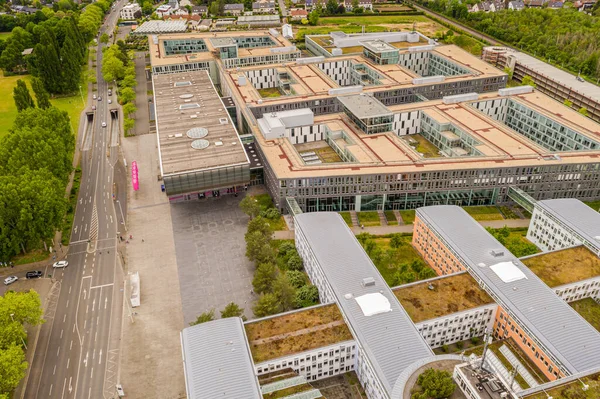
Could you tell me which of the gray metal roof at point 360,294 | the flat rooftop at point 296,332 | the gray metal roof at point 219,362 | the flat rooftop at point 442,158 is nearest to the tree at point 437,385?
the gray metal roof at point 360,294

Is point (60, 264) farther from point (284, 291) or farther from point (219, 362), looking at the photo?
point (219, 362)

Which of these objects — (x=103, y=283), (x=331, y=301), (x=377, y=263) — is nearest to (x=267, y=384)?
(x=331, y=301)

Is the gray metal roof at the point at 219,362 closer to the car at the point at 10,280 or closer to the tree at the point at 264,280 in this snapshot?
the tree at the point at 264,280

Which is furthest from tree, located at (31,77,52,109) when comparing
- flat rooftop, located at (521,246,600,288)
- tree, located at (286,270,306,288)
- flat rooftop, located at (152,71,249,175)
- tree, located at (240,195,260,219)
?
flat rooftop, located at (521,246,600,288)

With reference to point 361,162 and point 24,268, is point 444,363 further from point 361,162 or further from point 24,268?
point 24,268

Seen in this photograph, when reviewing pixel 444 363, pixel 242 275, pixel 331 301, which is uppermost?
pixel 444 363

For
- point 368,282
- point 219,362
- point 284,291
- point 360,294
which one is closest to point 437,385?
point 360,294
